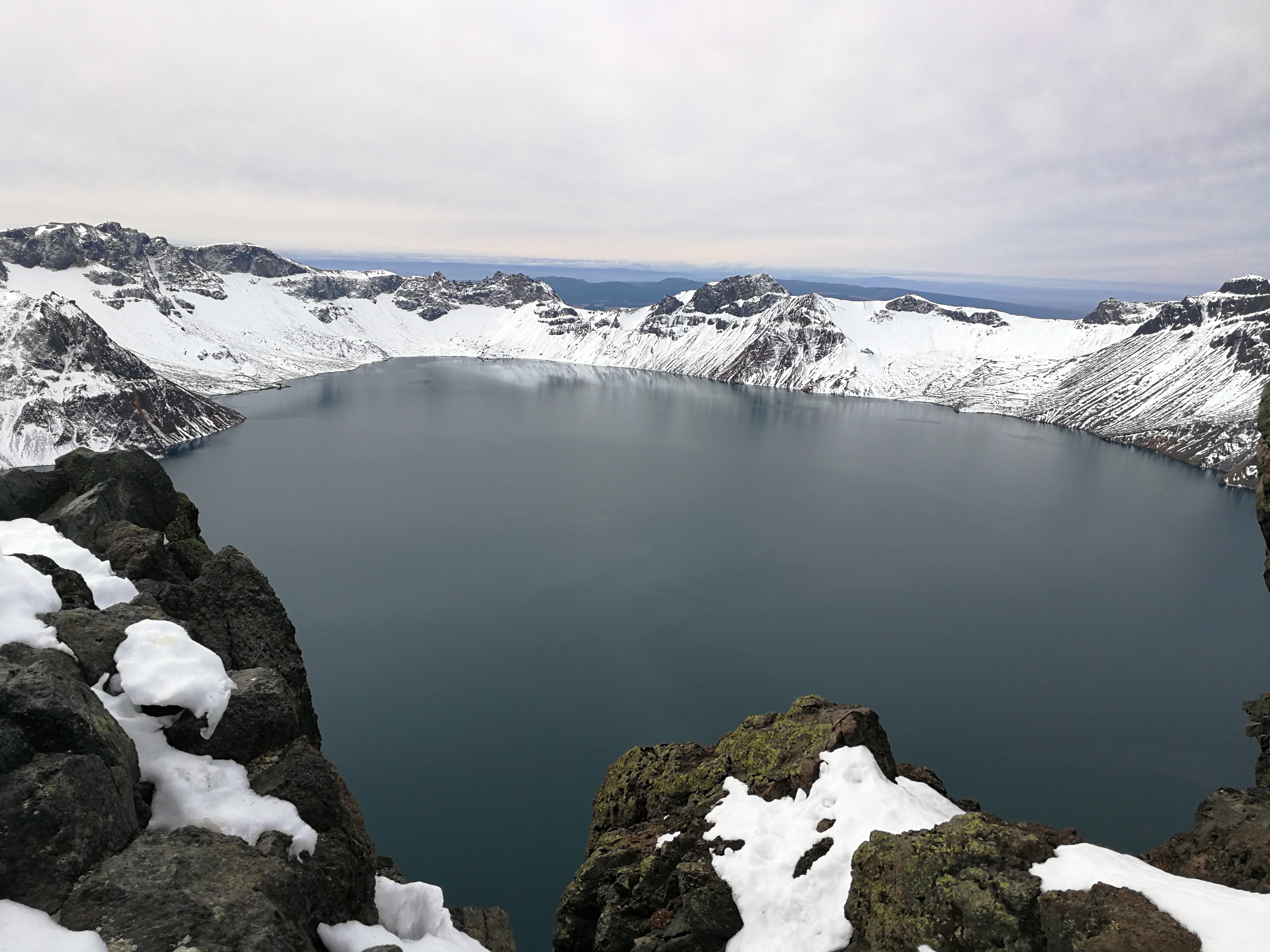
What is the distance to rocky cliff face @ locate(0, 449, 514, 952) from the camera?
8578 mm

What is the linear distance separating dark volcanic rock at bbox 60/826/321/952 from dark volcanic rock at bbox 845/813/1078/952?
32.9 feet

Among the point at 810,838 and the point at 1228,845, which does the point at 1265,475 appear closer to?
the point at 1228,845

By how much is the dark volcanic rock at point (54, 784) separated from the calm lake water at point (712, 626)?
23.3 metres

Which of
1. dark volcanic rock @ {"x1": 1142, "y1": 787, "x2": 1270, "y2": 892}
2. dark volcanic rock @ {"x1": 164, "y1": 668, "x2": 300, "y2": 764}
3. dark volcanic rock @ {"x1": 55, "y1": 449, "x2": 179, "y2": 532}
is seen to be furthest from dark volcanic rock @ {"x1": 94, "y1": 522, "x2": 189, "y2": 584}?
dark volcanic rock @ {"x1": 1142, "y1": 787, "x2": 1270, "y2": 892}

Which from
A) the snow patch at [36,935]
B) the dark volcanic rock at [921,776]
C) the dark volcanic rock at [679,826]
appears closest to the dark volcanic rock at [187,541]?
the snow patch at [36,935]

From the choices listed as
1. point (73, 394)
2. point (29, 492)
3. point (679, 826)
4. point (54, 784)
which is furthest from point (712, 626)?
point (73, 394)

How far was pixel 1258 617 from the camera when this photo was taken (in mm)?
58938

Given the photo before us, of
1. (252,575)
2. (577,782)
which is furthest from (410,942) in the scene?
(577,782)

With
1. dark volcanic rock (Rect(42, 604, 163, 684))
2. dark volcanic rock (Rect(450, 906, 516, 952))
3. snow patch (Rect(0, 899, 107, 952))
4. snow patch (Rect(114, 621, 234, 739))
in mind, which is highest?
dark volcanic rock (Rect(42, 604, 163, 684))

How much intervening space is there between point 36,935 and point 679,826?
1341cm

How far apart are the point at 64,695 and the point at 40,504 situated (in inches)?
670

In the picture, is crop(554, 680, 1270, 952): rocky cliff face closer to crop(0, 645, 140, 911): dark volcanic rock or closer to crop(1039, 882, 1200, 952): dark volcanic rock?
crop(1039, 882, 1200, 952): dark volcanic rock

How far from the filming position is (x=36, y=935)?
7.83 meters

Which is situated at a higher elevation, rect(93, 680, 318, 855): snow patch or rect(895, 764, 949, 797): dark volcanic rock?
rect(93, 680, 318, 855): snow patch
